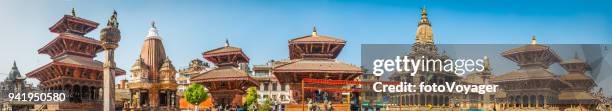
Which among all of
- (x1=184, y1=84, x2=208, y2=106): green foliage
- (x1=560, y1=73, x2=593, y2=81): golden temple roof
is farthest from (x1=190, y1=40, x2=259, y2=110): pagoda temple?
A: (x1=560, y1=73, x2=593, y2=81): golden temple roof

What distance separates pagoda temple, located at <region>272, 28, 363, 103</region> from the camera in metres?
44.8

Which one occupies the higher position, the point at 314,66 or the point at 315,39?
the point at 315,39

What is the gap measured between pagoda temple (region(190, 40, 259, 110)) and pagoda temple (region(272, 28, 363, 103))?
492cm

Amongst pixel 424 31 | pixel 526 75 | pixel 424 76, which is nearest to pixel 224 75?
pixel 424 76

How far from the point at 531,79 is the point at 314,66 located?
600 inches

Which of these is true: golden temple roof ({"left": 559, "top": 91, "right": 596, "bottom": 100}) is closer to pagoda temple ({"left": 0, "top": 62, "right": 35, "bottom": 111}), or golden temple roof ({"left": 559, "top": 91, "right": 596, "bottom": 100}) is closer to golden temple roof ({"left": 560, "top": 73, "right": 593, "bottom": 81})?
golden temple roof ({"left": 560, "top": 73, "right": 593, "bottom": 81})

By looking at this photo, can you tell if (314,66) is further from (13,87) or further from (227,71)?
(13,87)

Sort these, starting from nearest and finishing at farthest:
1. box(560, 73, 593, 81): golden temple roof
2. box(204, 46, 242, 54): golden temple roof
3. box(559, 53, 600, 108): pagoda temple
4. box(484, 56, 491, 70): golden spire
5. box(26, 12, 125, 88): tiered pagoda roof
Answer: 1. box(484, 56, 491, 70): golden spire
2. box(559, 53, 600, 108): pagoda temple
3. box(26, 12, 125, 88): tiered pagoda roof
4. box(204, 46, 242, 54): golden temple roof
5. box(560, 73, 593, 81): golden temple roof

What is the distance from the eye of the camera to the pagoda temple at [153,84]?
185ft

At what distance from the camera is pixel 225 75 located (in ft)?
164

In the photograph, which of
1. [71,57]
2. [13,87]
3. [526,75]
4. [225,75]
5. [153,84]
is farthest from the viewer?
[13,87]

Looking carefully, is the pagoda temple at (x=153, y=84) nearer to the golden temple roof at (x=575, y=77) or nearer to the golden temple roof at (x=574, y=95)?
the golden temple roof at (x=574, y=95)

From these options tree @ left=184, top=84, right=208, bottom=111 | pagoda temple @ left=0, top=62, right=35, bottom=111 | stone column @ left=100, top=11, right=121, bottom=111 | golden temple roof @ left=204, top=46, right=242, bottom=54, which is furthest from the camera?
tree @ left=184, top=84, right=208, bottom=111

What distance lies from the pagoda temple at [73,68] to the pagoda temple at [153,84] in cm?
255
